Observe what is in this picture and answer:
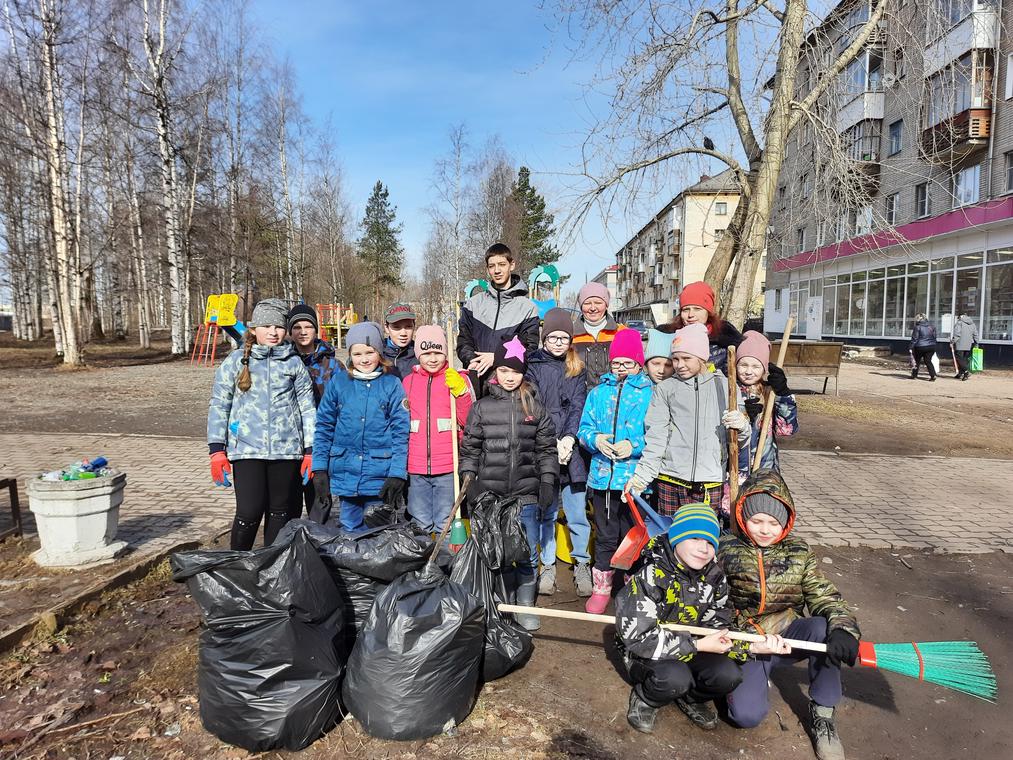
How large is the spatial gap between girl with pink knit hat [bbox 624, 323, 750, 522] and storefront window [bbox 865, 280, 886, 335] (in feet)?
→ 88.0

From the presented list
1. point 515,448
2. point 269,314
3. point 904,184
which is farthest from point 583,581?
point 904,184

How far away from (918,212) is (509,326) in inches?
1036

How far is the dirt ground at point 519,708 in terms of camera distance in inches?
93.0

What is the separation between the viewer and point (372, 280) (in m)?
42.7

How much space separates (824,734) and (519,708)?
4.13 ft

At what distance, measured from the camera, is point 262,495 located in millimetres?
3662

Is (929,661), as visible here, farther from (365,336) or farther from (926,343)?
(926,343)

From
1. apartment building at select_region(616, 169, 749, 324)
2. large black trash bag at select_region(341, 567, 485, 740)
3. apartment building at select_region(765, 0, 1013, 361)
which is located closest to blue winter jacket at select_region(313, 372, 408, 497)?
large black trash bag at select_region(341, 567, 485, 740)

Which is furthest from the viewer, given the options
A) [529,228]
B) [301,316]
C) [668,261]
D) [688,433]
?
[668,261]

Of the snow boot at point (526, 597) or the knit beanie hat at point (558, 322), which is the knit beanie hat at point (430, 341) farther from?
the snow boot at point (526, 597)

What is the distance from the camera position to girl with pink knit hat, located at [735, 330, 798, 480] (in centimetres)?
357

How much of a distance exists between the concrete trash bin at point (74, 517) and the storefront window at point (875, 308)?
94.5 ft

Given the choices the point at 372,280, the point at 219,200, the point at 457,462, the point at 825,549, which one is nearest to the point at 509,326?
the point at 457,462

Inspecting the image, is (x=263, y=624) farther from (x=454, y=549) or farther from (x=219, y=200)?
(x=219, y=200)
